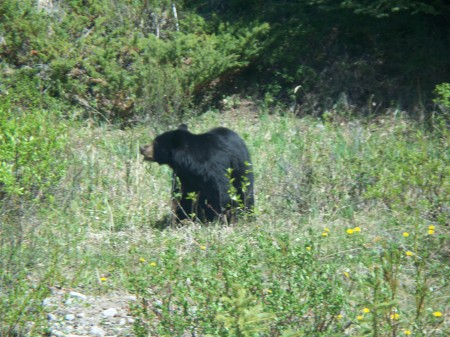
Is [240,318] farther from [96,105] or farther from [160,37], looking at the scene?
[160,37]

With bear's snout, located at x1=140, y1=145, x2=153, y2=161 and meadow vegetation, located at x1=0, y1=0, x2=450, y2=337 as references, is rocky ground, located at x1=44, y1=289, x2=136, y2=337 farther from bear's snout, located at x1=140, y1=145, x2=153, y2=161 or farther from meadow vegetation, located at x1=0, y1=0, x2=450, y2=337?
bear's snout, located at x1=140, y1=145, x2=153, y2=161

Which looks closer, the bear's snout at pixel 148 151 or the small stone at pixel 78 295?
the small stone at pixel 78 295

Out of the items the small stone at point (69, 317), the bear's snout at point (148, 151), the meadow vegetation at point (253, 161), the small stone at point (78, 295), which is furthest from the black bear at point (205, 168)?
the small stone at point (69, 317)

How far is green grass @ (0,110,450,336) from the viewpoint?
17.0 ft

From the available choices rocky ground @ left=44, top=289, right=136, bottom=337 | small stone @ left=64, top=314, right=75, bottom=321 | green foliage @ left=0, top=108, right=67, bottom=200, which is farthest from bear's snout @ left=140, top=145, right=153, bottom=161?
small stone @ left=64, top=314, right=75, bottom=321

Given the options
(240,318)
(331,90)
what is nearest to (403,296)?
(240,318)

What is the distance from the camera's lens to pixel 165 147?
8.43 meters

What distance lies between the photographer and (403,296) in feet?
20.8

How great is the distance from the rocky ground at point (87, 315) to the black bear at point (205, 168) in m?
1.89

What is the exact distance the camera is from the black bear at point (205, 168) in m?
8.23

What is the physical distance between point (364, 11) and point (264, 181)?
4.19 metres

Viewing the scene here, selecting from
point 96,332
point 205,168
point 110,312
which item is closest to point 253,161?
point 205,168

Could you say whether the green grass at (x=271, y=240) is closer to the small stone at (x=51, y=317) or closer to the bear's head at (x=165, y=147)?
the small stone at (x=51, y=317)

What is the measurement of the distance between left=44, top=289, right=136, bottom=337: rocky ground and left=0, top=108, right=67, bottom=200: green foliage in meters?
1.38
